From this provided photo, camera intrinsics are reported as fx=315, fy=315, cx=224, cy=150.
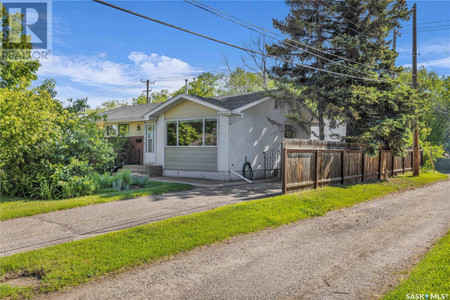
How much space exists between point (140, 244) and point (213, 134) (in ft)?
31.8

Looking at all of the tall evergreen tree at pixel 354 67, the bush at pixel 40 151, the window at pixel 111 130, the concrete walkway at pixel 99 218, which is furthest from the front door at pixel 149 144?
the tall evergreen tree at pixel 354 67

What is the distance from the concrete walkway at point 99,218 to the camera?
6023 mm

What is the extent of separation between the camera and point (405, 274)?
4.36 meters

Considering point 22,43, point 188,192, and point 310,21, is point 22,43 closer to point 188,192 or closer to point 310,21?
point 188,192

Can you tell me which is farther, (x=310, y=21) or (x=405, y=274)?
(x=310, y=21)

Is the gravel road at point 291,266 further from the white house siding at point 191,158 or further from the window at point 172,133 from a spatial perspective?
the window at point 172,133

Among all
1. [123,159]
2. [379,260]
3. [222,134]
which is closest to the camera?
[379,260]

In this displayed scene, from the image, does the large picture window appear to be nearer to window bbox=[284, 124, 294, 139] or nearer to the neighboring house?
the neighboring house

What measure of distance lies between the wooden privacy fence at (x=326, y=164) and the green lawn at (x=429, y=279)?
5.48m

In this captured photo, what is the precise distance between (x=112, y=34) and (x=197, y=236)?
8785 millimetres

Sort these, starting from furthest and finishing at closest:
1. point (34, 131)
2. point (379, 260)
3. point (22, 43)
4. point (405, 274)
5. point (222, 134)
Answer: point (22, 43) → point (222, 134) → point (34, 131) → point (379, 260) → point (405, 274)

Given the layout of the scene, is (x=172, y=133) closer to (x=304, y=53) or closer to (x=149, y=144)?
(x=149, y=144)

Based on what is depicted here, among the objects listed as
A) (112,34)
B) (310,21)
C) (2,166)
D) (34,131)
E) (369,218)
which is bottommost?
(369,218)

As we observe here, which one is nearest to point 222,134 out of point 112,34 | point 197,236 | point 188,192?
point 188,192
